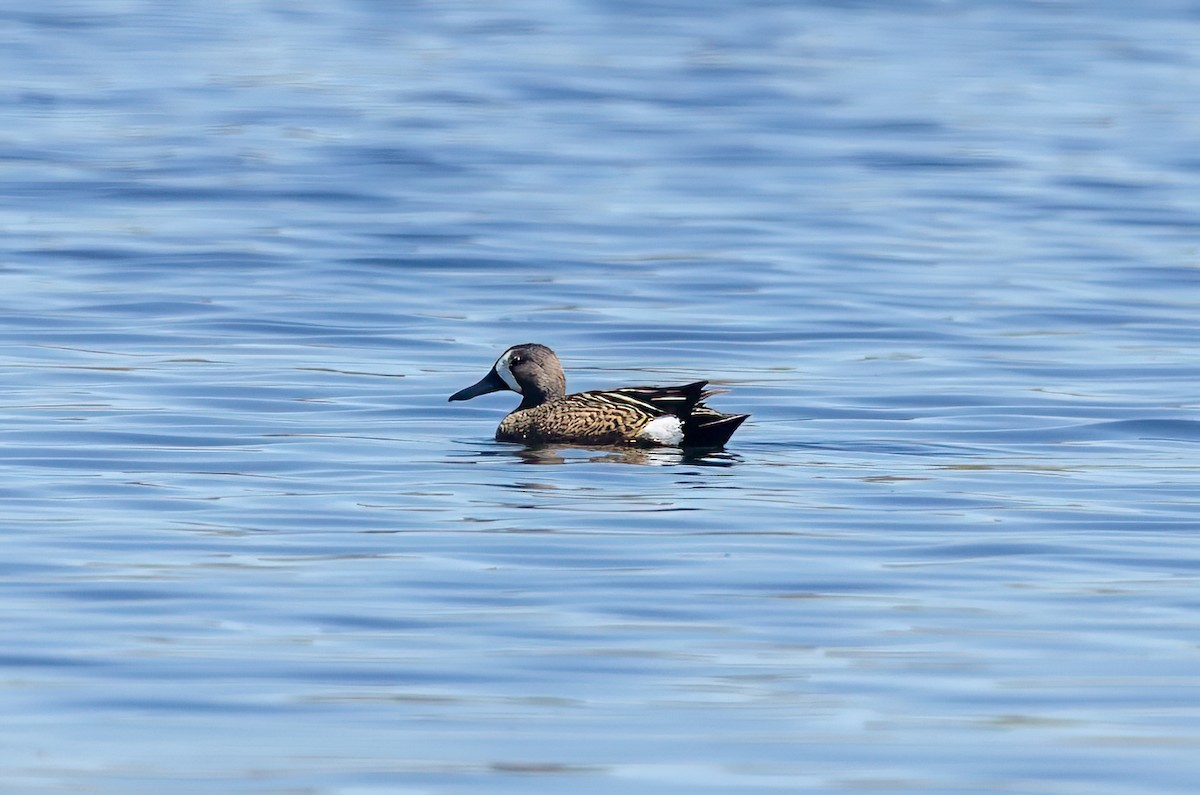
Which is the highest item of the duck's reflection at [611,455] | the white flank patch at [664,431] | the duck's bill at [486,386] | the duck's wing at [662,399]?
the duck's wing at [662,399]

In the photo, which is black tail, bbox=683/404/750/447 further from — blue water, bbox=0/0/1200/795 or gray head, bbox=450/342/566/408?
gray head, bbox=450/342/566/408

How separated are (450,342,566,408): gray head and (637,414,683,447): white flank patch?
3.38ft

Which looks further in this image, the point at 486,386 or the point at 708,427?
the point at 486,386

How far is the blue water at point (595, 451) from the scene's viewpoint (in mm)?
5871

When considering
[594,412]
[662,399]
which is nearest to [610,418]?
[594,412]

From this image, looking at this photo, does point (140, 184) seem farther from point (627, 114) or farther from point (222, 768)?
point (222, 768)

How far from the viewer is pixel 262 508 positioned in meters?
9.22

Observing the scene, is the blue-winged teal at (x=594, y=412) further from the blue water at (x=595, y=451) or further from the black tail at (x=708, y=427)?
the blue water at (x=595, y=451)

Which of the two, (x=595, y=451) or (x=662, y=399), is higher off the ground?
(x=662, y=399)

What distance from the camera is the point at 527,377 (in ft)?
39.8

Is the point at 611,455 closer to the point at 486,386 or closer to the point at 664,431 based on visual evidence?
the point at 664,431

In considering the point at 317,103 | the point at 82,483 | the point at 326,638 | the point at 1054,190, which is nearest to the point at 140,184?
the point at 317,103

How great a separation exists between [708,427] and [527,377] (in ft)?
4.90

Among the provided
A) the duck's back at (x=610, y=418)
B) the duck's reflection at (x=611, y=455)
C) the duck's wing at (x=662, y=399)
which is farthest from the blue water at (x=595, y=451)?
the duck's wing at (x=662, y=399)
